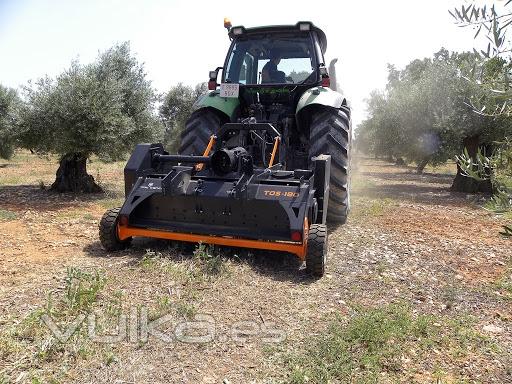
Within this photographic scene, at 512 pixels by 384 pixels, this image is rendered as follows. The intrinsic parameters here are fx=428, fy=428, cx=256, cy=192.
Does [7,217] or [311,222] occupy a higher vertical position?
[311,222]

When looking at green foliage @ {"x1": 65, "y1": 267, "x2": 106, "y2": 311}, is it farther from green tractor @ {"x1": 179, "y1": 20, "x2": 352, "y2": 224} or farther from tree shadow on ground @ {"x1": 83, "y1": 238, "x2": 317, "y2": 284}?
green tractor @ {"x1": 179, "y1": 20, "x2": 352, "y2": 224}

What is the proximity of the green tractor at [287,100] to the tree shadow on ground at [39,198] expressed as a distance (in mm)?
3531

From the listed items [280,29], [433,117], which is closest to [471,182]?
[433,117]

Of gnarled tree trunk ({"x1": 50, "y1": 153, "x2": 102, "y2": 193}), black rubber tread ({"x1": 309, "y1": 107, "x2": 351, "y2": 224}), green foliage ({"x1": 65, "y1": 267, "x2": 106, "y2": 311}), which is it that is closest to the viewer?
green foliage ({"x1": 65, "y1": 267, "x2": 106, "y2": 311})

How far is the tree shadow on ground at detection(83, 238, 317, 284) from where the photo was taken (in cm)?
421

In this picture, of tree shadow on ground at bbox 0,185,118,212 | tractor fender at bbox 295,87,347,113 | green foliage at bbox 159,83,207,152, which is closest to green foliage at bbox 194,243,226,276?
tractor fender at bbox 295,87,347,113

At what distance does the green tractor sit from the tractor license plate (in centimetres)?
1

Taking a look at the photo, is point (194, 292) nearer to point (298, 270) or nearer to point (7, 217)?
point (298, 270)

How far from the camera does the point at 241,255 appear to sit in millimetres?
4609

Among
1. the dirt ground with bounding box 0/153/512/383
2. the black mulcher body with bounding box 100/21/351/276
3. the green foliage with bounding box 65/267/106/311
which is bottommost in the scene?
the dirt ground with bounding box 0/153/512/383

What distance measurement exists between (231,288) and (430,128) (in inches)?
447

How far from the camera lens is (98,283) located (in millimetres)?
3393

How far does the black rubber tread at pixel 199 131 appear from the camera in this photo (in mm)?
5980

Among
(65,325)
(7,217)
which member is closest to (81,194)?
(7,217)
